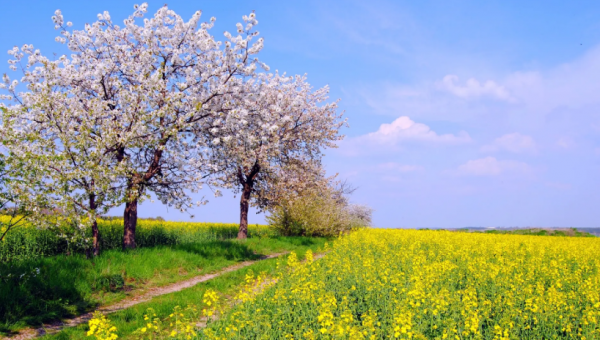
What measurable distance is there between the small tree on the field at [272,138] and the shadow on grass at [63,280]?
479 centimetres

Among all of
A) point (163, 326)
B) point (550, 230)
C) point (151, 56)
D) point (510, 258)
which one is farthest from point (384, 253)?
point (550, 230)

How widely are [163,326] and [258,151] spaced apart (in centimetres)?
1467

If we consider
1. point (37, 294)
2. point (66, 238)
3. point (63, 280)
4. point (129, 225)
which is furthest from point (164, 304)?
point (129, 225)

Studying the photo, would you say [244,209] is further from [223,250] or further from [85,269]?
[85,269]

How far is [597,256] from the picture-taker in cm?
1777

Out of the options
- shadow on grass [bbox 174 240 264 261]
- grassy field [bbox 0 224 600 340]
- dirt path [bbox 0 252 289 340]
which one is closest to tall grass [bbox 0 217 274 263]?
shadow on grass [bbox 174 240 264 261]

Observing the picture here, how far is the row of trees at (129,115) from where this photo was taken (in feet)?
42.3

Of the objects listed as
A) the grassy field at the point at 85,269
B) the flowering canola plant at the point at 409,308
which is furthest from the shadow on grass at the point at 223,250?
the flowering canola plant at the point at 409,308

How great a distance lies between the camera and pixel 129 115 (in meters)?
15.1

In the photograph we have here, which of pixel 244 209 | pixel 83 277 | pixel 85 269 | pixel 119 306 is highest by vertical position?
pixel 244 209

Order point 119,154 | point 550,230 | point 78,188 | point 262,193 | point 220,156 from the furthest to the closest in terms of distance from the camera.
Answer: point 550,230
point 262,193
point 220,156
point 119,154
point 78,188

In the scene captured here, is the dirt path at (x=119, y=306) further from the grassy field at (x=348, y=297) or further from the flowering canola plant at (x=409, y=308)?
the flowering canola plant at (x=409, y=308)

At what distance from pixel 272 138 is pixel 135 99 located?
9184 mm

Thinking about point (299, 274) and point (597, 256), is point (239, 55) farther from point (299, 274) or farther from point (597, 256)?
point (597, 256)
